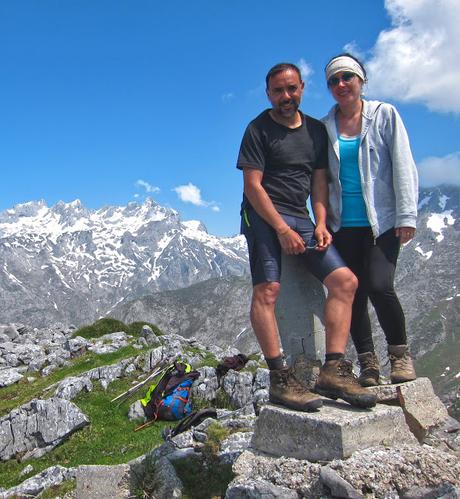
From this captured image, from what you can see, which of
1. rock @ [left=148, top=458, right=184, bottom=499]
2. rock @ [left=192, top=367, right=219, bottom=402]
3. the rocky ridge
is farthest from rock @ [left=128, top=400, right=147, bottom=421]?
rock @ [left=148, top=458, right=184, bottom=499]

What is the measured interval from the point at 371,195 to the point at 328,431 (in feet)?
9.76

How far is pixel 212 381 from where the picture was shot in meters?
17.3

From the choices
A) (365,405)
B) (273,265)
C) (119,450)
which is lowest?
(119,450)

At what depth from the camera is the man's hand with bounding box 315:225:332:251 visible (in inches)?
259

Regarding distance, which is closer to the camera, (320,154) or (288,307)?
(320,154)

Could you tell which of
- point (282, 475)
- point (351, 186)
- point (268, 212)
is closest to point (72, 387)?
point (282, 475)

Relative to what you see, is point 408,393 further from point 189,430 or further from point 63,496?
point 63,496

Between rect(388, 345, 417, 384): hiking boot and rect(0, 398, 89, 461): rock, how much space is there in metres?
11.3

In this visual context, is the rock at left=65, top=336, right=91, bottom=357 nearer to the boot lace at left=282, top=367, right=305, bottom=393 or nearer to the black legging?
the black legging

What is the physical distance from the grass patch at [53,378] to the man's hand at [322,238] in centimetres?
1509

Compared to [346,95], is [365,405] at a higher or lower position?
lower

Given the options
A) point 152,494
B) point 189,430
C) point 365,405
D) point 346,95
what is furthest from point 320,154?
point 189,430

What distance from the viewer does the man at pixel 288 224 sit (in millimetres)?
6355

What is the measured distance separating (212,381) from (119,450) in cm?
450
